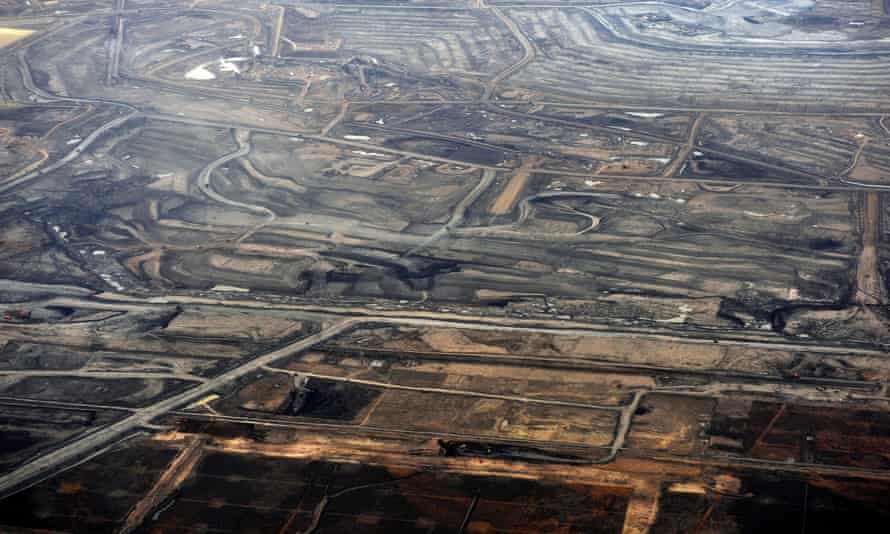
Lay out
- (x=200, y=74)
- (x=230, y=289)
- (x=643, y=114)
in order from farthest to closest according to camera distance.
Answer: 1. (x=200, y=74)
2. (x=643, y=114)
3. (x=230, y=289)

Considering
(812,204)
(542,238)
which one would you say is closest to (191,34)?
(542,238)

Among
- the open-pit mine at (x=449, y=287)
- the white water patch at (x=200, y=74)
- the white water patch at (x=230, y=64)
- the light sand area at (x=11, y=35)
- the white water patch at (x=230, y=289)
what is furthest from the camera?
the light sand area at (x=11, y=35)

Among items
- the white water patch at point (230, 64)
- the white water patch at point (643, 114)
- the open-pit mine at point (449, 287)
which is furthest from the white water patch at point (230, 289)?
the white water patch at point (230, 64)

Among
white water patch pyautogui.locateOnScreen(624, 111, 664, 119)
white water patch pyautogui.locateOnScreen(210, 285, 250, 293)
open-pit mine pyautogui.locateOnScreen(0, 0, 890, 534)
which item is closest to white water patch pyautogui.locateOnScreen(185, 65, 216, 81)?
open-pit mine pyautogui.locateOnScreen(0, 0, 890, 534)

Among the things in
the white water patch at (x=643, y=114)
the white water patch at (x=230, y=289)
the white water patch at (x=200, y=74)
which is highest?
the white water patch at (x=643, y=114)

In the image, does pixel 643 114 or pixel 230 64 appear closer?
pixel 643 114

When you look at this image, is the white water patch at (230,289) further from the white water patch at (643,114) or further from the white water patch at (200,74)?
the white water patch at (200,74)

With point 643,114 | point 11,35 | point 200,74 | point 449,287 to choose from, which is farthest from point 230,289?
point 11,35

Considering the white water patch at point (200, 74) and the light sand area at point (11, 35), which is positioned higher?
the light sand area at point (11, 35)

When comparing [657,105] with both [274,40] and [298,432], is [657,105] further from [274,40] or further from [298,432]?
[298,432]

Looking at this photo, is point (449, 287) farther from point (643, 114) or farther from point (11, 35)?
point (11, 35)
